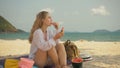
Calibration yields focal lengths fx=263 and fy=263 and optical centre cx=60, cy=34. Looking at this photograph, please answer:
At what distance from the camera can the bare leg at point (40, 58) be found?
7.82 ft

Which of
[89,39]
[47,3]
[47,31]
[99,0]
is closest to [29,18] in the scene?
[47,3]

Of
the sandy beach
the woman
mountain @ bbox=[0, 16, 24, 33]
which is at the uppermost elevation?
mountain @ bbox=[0, 16, 24, 33]

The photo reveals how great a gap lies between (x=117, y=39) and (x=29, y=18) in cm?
311

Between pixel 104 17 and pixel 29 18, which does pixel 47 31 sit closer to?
pixel 29 18

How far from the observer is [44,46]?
7.54 feet

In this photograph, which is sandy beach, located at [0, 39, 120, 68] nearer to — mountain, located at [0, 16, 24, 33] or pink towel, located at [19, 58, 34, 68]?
pink towel, located at [19, 58, 34, 68]

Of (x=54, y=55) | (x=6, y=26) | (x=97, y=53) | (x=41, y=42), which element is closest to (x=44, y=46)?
(x=41, y=42)

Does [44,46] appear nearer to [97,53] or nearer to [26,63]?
[26,63]

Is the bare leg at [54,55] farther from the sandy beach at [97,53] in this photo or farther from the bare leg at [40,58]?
the sandy beach at [97,53]

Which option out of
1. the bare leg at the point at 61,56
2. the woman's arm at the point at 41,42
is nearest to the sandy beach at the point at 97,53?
the bare leg at the point at 61,56

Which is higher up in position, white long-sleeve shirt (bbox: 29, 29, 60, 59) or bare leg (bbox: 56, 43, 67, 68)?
white long-sleeve shirt (bbox: 29, 29, 60, 59)

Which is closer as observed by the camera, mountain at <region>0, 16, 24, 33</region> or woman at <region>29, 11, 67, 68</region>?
woman at <region>29, 11, 67, 68</region>

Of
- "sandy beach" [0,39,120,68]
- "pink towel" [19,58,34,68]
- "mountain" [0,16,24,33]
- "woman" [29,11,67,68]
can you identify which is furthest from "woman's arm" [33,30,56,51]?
"mountain" [0,16,24,33]

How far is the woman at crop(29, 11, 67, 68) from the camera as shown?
2318 mm
